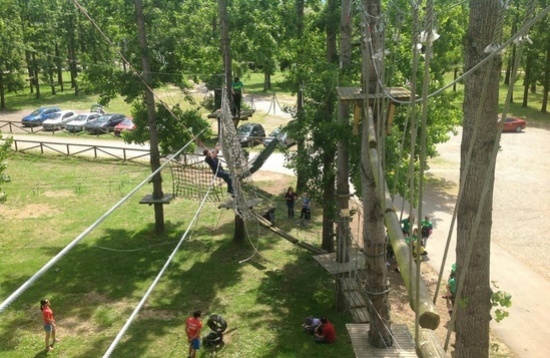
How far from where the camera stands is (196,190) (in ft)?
44.2

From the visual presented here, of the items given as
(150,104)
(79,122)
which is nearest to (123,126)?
(79,122)

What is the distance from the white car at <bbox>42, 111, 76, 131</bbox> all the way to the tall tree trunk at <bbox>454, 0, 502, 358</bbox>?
2841 cm

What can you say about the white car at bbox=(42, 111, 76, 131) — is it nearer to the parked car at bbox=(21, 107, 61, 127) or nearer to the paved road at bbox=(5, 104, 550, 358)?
the parked car at bbox=(21, 107, 61, 127)

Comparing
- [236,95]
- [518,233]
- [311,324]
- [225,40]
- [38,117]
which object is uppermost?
[225,40]

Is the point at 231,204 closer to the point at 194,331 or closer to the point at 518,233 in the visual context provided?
the point at 194,331

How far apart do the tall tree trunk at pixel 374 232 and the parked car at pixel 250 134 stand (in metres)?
16.8

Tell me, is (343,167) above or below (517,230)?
above

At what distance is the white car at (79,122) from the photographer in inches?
1131

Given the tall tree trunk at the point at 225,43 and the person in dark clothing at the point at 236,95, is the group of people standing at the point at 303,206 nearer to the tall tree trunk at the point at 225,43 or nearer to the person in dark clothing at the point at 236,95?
the person in dark clothing at the point at 236,95

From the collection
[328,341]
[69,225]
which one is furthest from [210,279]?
[69,225]

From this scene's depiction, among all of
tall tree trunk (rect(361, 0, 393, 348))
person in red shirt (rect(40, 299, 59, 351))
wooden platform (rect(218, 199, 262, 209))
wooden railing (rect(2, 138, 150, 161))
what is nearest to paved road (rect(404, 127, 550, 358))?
tall tree trunk (rect(361, 0, 393, 348))

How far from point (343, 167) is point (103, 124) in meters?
20.7

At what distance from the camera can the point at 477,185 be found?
14.0 feet

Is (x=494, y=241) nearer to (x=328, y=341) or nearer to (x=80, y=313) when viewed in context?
(x=328, y=341)
